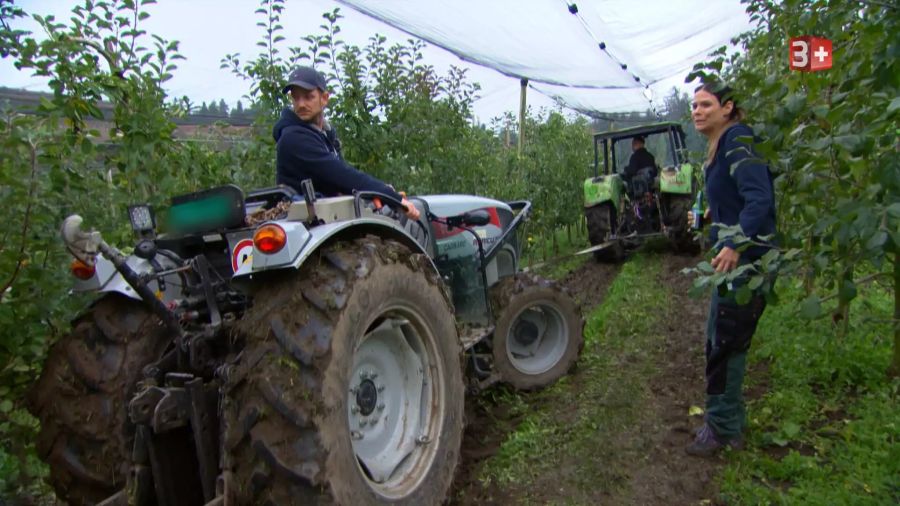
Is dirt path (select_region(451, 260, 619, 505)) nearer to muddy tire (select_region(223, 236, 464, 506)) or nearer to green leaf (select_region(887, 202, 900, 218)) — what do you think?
muddy tire (select_region(223, 236, 464, 506))

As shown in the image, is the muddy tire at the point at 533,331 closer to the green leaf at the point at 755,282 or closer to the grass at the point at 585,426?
the grass at the point at 585,426

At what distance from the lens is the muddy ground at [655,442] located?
3.00 m

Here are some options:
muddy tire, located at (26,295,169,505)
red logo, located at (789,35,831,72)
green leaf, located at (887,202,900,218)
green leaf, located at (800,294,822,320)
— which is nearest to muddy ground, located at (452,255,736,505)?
green leaf, located at (800,294,822,320)

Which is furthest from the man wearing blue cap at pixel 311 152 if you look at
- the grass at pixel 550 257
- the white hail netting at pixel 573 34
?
the grass at pixel 550 257

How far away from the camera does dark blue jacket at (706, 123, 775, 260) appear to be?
3021 millimetres

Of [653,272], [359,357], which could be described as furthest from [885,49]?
[653,272]

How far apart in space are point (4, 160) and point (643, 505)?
3.01 metres

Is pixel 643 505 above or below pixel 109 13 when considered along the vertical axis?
below

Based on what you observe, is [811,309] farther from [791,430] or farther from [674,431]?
[674,431]

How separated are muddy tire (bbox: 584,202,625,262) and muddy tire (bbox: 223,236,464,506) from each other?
698cm

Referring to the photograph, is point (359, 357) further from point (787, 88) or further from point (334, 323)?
point (787, 88)

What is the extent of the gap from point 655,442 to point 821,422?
2.98 ft

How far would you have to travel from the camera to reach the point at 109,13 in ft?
12.2

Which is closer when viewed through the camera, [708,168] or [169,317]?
[169,317]
